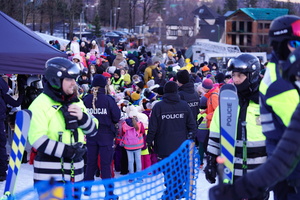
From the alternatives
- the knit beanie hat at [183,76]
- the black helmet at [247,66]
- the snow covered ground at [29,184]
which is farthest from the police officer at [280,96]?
the knit beanie hat at [183,76]

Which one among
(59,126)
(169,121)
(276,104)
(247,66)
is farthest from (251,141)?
(169,121)

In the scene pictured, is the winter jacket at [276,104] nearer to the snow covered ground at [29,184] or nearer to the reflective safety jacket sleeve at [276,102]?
the reflective safety jacket sleeve at [276,102]

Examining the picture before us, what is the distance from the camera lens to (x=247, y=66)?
5445 millimetres

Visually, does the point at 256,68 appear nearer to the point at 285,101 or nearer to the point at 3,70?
the point at 285,101

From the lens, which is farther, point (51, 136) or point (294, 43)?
point (51, 136)

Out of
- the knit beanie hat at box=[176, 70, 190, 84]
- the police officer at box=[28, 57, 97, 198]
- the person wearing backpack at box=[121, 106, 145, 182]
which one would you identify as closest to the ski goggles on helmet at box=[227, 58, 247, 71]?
the police officer at box=[28, 57, 97, 198]

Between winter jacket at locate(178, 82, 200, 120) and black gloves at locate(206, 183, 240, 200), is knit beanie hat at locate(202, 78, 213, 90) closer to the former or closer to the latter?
winter jacket at locate(178, 82, 200, 120)

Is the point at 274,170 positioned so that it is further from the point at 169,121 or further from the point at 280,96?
the point at 169,121

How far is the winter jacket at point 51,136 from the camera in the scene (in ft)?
16.4

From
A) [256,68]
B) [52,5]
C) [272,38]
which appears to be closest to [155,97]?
[256,68]

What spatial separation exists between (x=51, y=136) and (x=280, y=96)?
223cm

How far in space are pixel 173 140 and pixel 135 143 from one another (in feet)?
4.13

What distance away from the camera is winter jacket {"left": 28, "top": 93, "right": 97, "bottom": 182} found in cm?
499

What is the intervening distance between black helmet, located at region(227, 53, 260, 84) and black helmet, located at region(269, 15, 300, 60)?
1.19 metres
